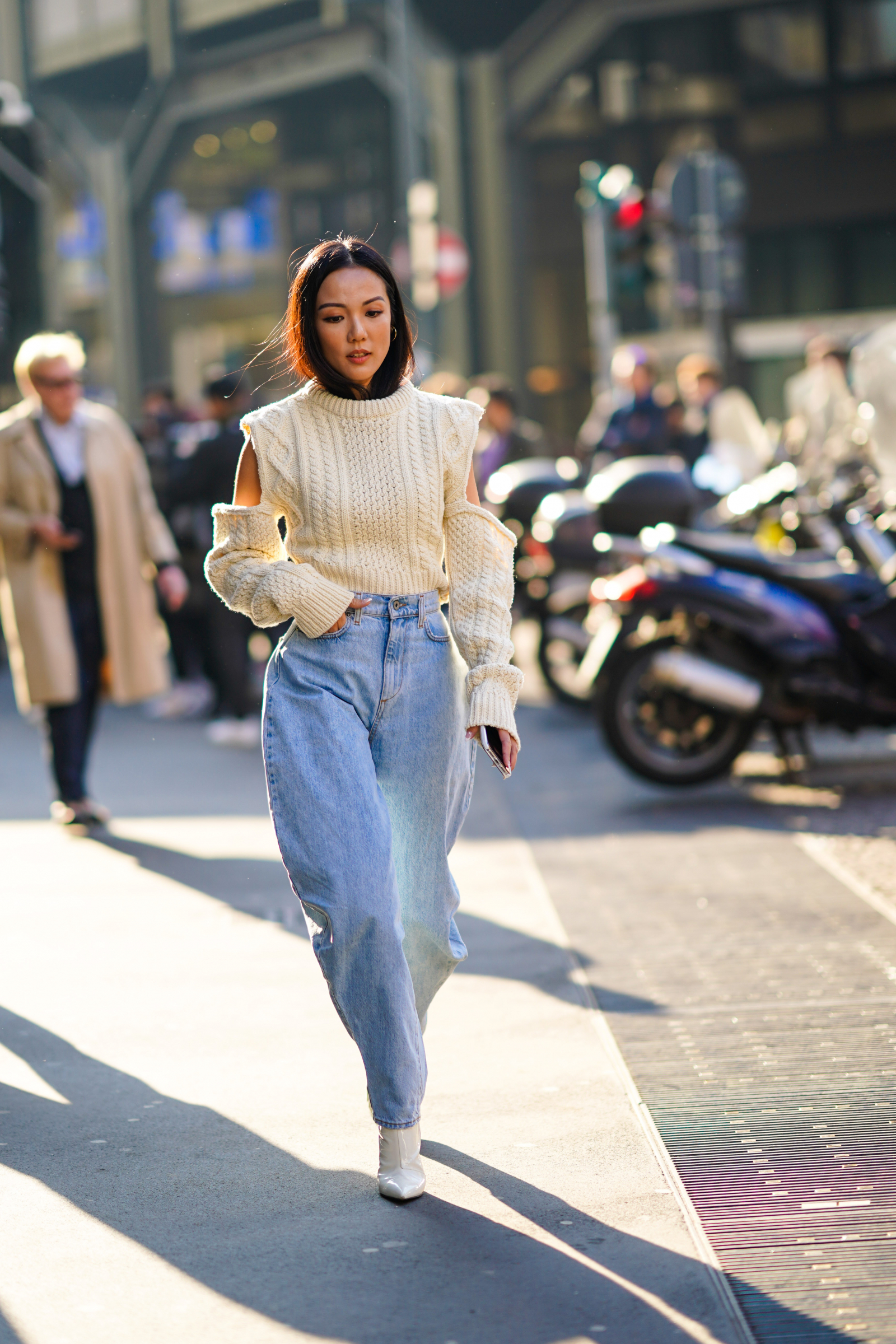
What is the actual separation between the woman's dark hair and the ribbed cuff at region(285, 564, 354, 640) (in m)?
0.38

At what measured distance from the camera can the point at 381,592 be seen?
373 centimetres

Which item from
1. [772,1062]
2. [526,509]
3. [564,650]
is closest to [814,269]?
[526,509]

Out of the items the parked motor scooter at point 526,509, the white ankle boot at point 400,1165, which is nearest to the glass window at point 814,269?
the parked motor scooter at point 526,509

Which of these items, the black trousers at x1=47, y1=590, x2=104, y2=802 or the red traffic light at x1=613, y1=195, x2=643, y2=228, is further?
the red traffic light at x1=613, y1=195, x2=643, y2=228

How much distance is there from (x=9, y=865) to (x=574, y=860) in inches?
81.6

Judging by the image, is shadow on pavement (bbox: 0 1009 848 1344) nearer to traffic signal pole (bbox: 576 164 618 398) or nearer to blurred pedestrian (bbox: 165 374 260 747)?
blurred pedestrian (bbox: 165 374 260 747)

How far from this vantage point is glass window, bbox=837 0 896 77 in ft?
90.7

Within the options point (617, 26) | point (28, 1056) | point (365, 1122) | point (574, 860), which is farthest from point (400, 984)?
point (617, 26)

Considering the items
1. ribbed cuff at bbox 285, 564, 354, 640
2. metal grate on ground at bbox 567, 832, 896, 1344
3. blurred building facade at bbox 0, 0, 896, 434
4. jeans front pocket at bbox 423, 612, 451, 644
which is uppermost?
blurred building facade at bbox 0, 0, 896, 434

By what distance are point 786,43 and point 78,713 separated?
2312cm

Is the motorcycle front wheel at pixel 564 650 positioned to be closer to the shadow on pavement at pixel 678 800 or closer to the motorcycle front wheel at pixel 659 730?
the shadow on pavement at pixel 678 800

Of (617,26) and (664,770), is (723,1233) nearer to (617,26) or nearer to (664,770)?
(664,770)

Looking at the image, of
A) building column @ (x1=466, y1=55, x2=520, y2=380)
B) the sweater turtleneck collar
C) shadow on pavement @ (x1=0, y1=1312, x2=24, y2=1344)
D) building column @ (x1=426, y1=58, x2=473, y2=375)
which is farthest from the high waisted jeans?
building column @ (x1=466, y1=55, x2=520, y2=380)

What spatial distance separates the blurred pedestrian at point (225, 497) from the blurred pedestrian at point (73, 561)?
216cm
